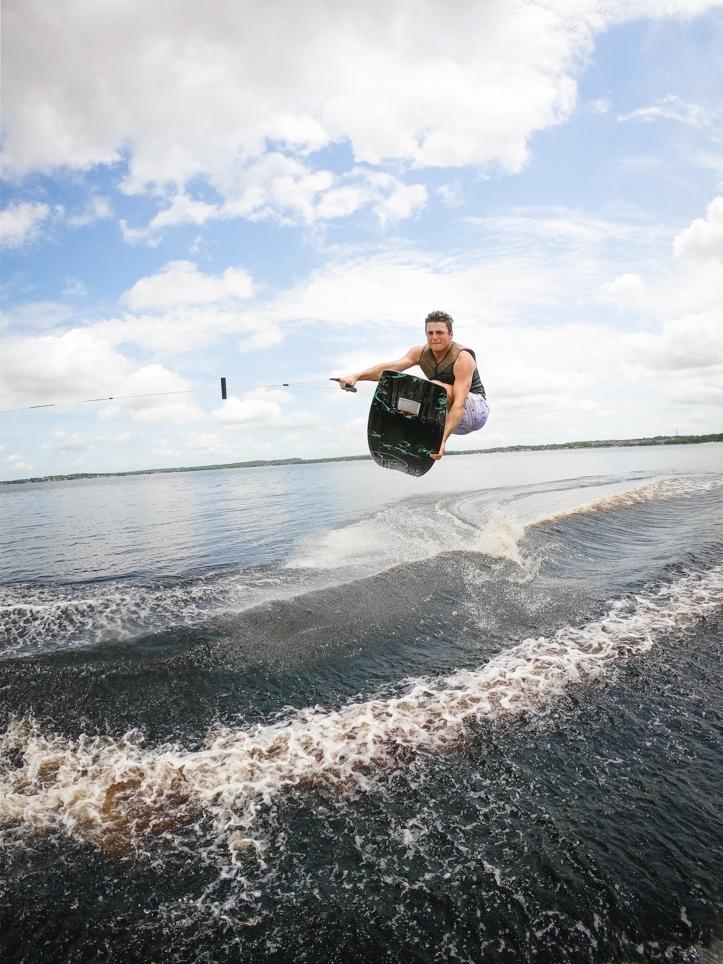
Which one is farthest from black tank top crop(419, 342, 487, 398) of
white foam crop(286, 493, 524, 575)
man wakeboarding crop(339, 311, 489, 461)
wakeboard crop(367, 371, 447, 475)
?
white foam crop(286, 493, 524, 575)

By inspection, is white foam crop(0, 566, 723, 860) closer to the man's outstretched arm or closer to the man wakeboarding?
the man wakeboarding

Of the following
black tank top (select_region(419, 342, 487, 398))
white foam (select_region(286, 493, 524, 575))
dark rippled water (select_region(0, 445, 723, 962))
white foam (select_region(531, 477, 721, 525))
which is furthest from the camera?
white foam (select_region(531, 477, 721, 525))

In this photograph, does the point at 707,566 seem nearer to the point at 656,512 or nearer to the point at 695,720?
the point at 695,720

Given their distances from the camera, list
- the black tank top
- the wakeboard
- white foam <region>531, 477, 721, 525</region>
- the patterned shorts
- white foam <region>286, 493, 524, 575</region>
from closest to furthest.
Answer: the black tank top
the patterned shorts
the wakeboard
white foam <region>286, 493, 524, 575</region>
white foam <region>531, 477, 721, 525</region>

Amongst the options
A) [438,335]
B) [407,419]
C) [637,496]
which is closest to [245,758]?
[407,419]

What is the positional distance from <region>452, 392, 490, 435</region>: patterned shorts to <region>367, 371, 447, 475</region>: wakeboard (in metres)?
0.38

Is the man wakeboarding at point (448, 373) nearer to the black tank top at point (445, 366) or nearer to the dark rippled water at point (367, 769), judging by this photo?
the black tank top at point (445, 366)

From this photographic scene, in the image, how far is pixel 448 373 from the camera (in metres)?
8.38

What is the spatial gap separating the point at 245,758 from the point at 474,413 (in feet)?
20.6

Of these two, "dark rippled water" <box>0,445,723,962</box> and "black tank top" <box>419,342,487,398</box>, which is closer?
"dark rippled water" <box>0,445,723,962</box>

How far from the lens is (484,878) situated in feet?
15.9

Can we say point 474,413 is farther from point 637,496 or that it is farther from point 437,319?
point 637,496

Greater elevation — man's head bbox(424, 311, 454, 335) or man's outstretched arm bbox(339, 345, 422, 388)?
man's head bbox(424, 311, 454, 335)

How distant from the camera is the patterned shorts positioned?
8680mm
